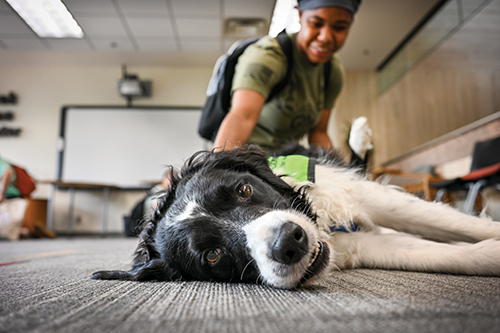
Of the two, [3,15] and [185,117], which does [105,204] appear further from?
[3,15]

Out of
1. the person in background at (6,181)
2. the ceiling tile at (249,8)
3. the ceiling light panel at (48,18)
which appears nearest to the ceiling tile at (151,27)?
the ceiling light panel at (48,18)

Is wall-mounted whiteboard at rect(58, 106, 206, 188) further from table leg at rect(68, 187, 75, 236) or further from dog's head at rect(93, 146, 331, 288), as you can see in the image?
dog's head at rect(93, 146, 331, 288)

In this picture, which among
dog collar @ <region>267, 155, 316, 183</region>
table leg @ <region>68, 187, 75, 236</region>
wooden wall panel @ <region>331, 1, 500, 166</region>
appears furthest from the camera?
table leg @ <region>68, 187, 75, 236</region>

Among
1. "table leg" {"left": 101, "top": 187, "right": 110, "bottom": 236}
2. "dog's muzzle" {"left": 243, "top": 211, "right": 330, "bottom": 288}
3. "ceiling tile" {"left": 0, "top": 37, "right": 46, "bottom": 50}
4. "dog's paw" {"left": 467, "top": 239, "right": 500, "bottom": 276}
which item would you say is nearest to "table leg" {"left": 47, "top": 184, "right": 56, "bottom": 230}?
"table leg" {"left": 101, "top": 187, "right": 110, "bottom": 236}

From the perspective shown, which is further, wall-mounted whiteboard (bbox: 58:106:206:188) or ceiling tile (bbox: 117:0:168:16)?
wall-mounted whiteboard (bbox: 58:106:206:188)

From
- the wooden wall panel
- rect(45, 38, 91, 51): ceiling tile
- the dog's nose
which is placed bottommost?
the dog's nose

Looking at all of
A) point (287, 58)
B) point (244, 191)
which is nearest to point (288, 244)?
point (244, 191)

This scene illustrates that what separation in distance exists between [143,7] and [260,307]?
591cm

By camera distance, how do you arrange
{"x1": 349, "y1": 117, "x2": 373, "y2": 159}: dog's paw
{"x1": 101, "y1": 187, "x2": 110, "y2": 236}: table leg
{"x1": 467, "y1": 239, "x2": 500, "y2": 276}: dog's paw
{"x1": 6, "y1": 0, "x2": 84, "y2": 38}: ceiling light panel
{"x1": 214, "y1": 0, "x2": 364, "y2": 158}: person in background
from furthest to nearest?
{"x1": 101, "y1": 187, "x2": 110, "y2": 236}: table leg, {"x1": 6, "y1": 0, "x2": 84, "y2": 38}: ceiling light panel, {"x1": 214, "y1": 0, "x2": 364, "y2": 158}: person in background, {"x1": 349, "y1": 117, "x2": 373, "y2": 159}: dog's paw, {"x1": 467, "y1": 239, "x2": 500, "y2": 276}: dog's paw

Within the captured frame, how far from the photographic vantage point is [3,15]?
5773 mm

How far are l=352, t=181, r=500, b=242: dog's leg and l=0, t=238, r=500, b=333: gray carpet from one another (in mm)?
325

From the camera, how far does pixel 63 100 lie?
8.33m

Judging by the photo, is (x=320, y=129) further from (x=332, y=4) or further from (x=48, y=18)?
(x=48, y=18)

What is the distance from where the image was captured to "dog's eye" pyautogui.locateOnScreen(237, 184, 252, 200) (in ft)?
3.60
